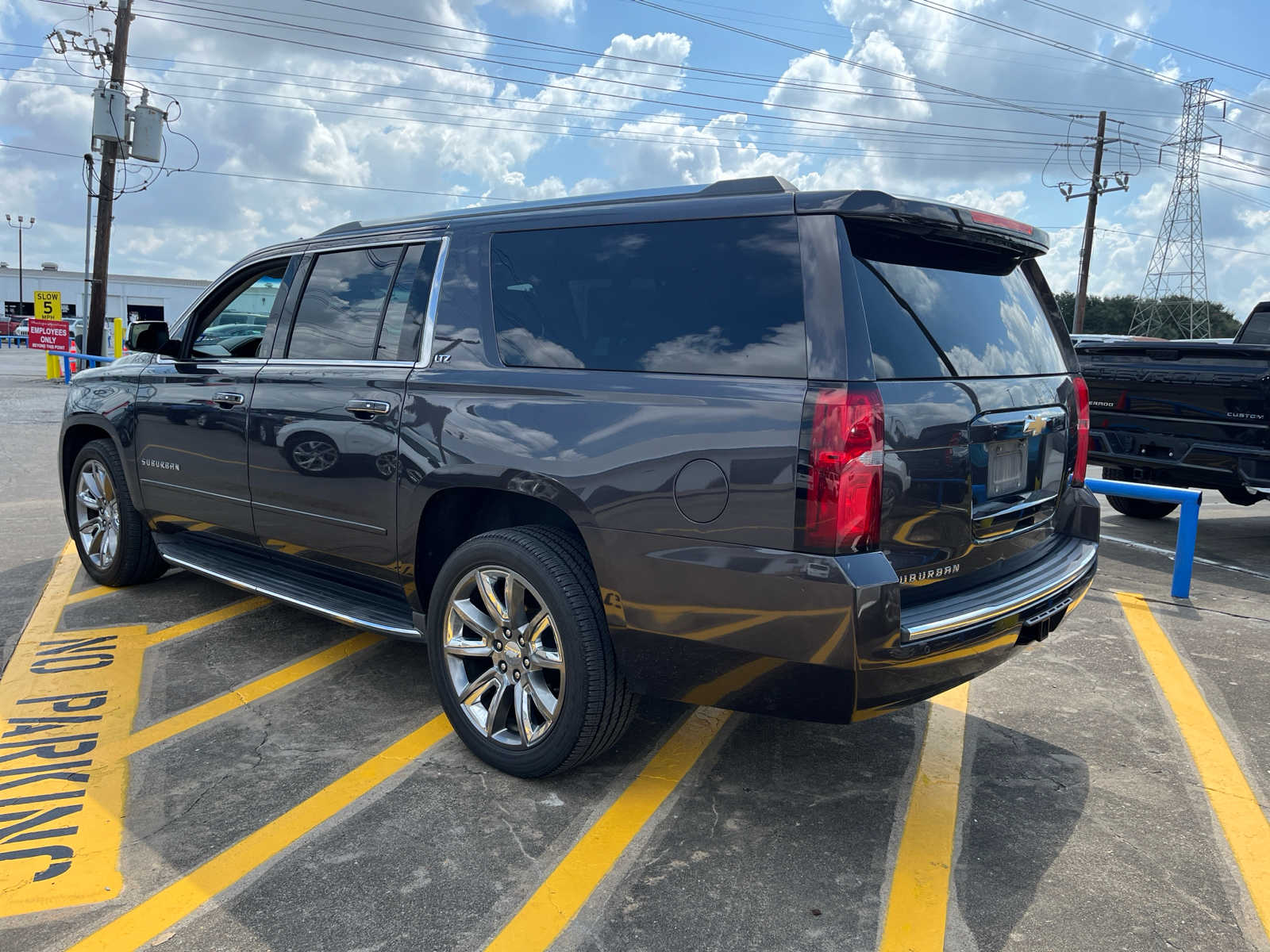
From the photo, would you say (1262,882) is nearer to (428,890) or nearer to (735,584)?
(735,584)

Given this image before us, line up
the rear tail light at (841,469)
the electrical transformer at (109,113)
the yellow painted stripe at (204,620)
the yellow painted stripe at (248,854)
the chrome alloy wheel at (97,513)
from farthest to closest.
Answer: the electrical transformer at (109,113), the chrome alloy wheel at (97,513), the yellow painted stripe at (204,620), the rear tail light at (841,469), the yellow painted stripe at (248,854)

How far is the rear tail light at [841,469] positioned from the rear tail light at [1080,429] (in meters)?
1.50

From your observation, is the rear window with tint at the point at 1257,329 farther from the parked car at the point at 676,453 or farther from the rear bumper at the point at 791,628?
the rear bumper at the point at 791,628

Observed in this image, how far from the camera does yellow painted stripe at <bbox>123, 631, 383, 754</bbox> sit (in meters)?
3.64

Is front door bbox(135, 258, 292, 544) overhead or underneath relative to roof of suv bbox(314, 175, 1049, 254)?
underneath

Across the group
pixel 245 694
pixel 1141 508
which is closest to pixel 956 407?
pixel 245 694

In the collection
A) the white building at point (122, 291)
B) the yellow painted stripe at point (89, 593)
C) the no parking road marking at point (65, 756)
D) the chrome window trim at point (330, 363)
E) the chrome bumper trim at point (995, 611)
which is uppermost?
the white building at point (122, 291)

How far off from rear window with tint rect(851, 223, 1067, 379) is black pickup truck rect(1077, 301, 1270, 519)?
4.11m

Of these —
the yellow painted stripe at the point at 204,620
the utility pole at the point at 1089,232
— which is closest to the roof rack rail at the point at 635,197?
the yellow painted stripe at the point at 204,620

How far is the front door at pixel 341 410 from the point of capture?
146 inches

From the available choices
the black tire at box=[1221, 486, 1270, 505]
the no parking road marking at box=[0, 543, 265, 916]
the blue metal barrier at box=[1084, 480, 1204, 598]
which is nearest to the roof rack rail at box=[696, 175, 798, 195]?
the no parking road marking at box=[0, 543, 265, 916]

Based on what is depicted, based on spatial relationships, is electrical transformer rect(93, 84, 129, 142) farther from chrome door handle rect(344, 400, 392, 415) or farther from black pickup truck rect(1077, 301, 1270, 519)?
chrome door handle rect(344, 400, 392, 415)

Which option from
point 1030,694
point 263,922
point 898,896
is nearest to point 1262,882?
point 898,896

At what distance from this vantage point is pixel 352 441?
3.78 meters
